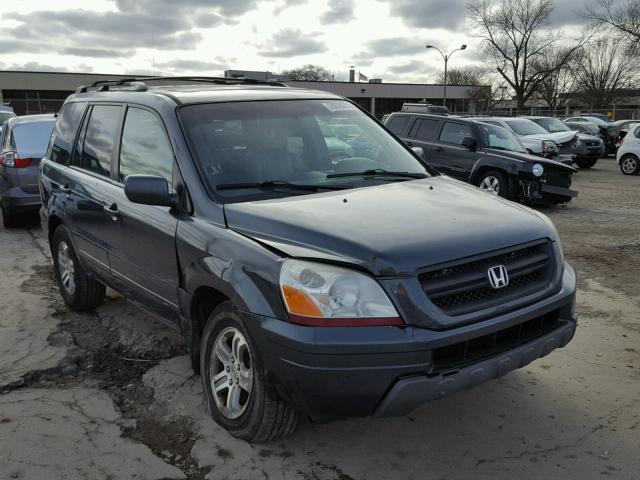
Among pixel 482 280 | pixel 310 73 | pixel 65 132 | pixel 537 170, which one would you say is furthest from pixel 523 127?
pixel 310 73

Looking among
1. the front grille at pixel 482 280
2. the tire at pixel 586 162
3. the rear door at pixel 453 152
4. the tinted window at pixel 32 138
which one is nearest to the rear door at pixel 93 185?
the front grille at pixel 482 280

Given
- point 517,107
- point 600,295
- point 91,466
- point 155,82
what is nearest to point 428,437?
point 91,466

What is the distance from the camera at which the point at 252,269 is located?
2.85m

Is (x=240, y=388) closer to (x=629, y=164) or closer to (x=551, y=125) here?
(x=629, y=164)

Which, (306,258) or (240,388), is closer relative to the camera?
(306,258)

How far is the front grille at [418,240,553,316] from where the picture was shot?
272 centimetres

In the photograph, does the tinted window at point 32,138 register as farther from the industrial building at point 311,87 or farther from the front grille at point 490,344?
the industrial building at point 311,87

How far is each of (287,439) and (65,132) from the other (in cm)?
359

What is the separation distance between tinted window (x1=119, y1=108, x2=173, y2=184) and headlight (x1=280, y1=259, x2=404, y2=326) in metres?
1.32

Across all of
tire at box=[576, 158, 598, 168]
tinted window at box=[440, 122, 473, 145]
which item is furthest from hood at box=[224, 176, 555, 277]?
tire at box=[576, 158, 598, 168]

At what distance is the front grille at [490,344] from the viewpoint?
2724mm

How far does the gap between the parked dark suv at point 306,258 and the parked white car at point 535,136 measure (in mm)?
10883

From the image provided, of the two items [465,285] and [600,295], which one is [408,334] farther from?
[600,295]

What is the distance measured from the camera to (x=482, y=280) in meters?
2.83
